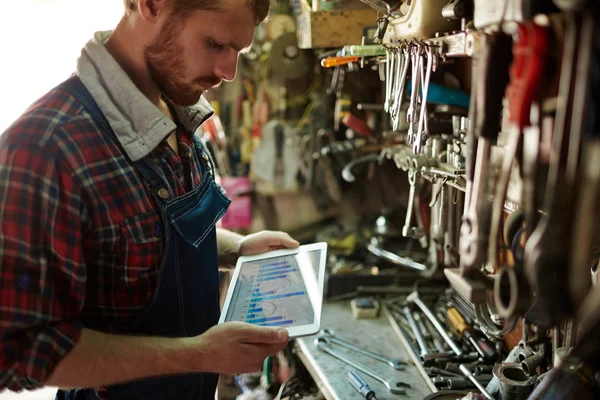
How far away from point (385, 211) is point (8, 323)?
1.92m

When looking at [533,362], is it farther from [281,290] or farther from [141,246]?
[141,246]

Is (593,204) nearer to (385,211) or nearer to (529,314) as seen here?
(529,314)

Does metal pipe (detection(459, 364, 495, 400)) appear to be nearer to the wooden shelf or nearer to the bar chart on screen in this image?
the bar chart on screen

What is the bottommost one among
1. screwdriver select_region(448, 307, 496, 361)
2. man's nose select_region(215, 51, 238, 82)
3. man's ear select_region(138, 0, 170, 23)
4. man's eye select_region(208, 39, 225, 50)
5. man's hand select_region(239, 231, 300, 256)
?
screwdriver select_region(448, 307, 496, 361)

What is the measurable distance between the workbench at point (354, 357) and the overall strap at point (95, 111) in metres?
0.81

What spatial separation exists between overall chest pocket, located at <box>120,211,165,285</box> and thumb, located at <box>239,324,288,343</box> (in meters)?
0.26

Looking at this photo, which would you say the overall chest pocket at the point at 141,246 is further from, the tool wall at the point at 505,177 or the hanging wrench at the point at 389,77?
the hanging wrench at the point at 389,77

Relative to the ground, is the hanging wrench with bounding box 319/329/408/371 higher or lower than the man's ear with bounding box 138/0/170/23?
A: lower

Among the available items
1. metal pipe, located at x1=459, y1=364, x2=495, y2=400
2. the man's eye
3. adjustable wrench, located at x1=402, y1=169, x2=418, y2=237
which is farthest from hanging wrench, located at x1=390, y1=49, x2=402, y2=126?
metal pipe, located at x1=459, y1=364, x2=495, y2=400

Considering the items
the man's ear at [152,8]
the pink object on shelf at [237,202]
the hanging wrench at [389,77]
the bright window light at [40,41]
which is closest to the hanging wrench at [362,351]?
the hanging wrench at [389,77]

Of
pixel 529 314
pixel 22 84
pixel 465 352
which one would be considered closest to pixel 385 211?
pixel 465 352

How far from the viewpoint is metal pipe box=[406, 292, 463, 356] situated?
5.37 ft

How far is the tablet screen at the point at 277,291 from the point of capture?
117 cm

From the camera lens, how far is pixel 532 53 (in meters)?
0.65
